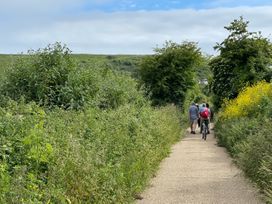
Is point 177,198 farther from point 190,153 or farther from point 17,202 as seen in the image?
point 190,153

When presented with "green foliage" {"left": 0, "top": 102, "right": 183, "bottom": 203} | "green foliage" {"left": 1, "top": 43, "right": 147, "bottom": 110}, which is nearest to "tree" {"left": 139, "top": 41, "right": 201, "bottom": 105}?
"green foliage" {"left": 1, "top": 43, "right": 147, "bottom": 110}

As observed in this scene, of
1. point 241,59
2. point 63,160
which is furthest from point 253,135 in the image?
point 241,59

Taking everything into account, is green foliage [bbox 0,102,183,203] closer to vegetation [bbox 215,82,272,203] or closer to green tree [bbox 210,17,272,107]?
vegetation [bbox 215,82,272,203]

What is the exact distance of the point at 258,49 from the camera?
25.5m

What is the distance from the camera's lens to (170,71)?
28.8m

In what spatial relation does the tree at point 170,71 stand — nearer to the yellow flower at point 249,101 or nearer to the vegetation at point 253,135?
the vegetation at point 253,135

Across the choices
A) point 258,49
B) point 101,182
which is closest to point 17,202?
point 101,182

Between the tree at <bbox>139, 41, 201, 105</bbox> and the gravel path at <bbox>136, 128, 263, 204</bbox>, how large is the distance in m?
11.7

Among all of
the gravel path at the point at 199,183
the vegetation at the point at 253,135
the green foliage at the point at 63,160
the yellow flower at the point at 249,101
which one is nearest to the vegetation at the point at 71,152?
the green foliage at the point at 63,160

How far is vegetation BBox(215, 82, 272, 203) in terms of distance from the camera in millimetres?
9828

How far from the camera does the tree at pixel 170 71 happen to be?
94.3ft

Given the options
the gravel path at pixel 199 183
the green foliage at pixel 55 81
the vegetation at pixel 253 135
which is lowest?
the gravel path at pixel 199 183

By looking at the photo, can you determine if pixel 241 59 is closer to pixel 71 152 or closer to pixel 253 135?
pixel 253 135

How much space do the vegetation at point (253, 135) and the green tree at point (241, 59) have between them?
1.64 m
